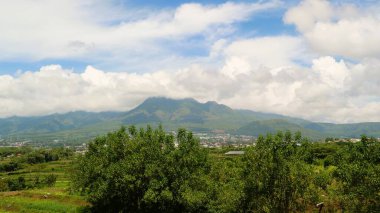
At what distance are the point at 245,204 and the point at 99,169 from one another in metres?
25.1

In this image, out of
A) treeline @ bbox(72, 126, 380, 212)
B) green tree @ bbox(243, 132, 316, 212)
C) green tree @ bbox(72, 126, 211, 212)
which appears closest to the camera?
treeline @ bbox(72, 126, 380, 212)

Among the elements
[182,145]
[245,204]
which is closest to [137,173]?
[182,145]

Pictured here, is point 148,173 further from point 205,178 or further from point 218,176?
point 218,176

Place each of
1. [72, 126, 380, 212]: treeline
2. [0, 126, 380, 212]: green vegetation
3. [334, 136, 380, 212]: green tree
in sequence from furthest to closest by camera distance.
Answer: [0, 126, 380, 212]: green vegetation → [72, 126, 380, 212]: treeline → [334, 136, 380, 212]: green tree

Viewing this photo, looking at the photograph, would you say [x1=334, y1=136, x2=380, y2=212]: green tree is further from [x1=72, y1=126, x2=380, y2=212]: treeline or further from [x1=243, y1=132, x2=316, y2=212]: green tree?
[x1=243, y1=132, x2=316, y2=212]: green tree

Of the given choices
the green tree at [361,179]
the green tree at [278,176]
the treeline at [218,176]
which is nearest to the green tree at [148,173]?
the treeline at [218,176]

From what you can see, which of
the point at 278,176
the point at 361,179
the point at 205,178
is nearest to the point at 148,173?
the point at 205,178

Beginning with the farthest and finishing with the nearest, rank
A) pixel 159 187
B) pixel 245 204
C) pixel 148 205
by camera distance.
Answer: pixel 148 205, pixel 159 187, pixel 245 204

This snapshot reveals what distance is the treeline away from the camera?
111 feet

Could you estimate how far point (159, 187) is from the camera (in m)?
48.0

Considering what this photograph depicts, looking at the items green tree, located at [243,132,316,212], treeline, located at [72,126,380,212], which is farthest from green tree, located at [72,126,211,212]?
green tree, located at [243,132,316,212]

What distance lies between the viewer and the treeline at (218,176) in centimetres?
3397

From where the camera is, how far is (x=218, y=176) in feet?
184

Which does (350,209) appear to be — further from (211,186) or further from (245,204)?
Result: (211,186)
